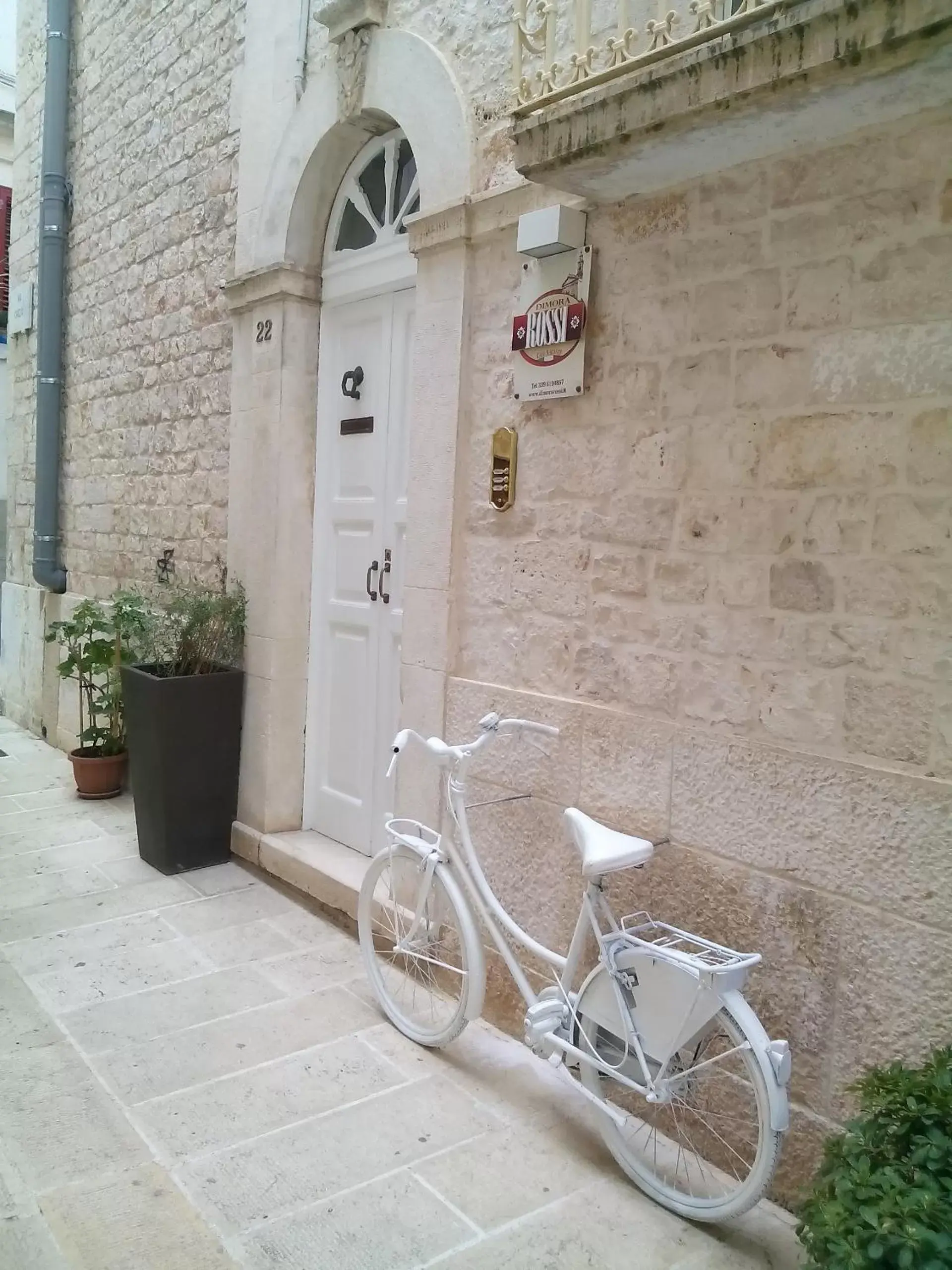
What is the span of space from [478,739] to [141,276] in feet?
13.4

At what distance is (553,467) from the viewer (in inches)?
112

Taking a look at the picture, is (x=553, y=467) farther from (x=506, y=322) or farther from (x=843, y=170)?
(x=843, y=170)

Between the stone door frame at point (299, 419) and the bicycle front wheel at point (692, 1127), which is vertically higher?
the stone door frame at point (299, 419)

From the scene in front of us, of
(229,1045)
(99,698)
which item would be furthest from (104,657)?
(229,1045)

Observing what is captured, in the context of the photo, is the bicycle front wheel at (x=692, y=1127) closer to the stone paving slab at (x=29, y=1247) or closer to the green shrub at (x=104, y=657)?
the stone paving slab at (x=29, y=1247)

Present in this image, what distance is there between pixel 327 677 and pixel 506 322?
188 cm

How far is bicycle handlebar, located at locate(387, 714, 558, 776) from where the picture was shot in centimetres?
261

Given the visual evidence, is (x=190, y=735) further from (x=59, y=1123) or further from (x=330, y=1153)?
(x=330, y=1153)

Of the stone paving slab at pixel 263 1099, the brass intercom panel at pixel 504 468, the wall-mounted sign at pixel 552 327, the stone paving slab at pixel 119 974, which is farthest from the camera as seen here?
the stone paving slab at pixel 119 974

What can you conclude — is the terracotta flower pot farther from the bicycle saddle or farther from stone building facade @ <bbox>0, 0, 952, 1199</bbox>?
the bicycle saddle

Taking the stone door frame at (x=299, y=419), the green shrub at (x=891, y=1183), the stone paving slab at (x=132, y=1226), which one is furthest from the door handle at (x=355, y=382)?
the green shrub at (x=891, y=1183)

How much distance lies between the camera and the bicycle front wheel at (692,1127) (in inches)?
85.0

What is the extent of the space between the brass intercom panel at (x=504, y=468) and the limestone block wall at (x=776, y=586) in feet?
0.23

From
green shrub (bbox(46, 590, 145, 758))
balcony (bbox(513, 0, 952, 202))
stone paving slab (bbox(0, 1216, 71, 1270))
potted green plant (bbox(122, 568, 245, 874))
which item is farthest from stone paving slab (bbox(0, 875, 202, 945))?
balcony (bbox(513, 0, 952, 202))
